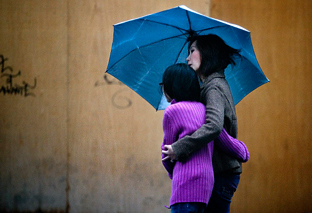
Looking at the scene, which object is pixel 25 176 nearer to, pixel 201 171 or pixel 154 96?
pixel 154 96

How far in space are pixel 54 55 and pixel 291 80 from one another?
326 centimetres

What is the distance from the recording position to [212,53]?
2.23 metres

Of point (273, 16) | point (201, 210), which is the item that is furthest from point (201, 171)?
point (273, 16)

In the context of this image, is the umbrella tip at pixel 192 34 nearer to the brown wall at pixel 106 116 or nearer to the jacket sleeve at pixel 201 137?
the jacket sleeve at pixel 201 137

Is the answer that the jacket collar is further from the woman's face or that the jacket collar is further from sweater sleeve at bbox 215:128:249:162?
sweater sleeve at bbox 215:128:249:162

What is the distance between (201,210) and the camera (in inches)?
74.5

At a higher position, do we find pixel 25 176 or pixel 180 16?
pixel 180 16

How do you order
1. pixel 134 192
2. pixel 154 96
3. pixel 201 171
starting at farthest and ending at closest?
pixel 134 192 < pixel 154 96 < pixel 201 171

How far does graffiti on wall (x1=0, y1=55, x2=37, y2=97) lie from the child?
3086mm

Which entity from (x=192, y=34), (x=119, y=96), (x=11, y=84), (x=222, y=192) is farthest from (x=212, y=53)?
(x=11, y=84)

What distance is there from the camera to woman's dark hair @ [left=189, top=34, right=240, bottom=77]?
221 cm

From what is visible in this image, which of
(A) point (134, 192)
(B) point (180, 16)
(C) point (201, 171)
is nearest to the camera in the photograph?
(C) point (201, 171)

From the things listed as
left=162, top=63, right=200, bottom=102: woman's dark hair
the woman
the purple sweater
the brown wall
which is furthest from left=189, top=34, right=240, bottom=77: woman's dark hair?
the brown wall

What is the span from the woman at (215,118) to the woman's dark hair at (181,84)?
109 millimetres
